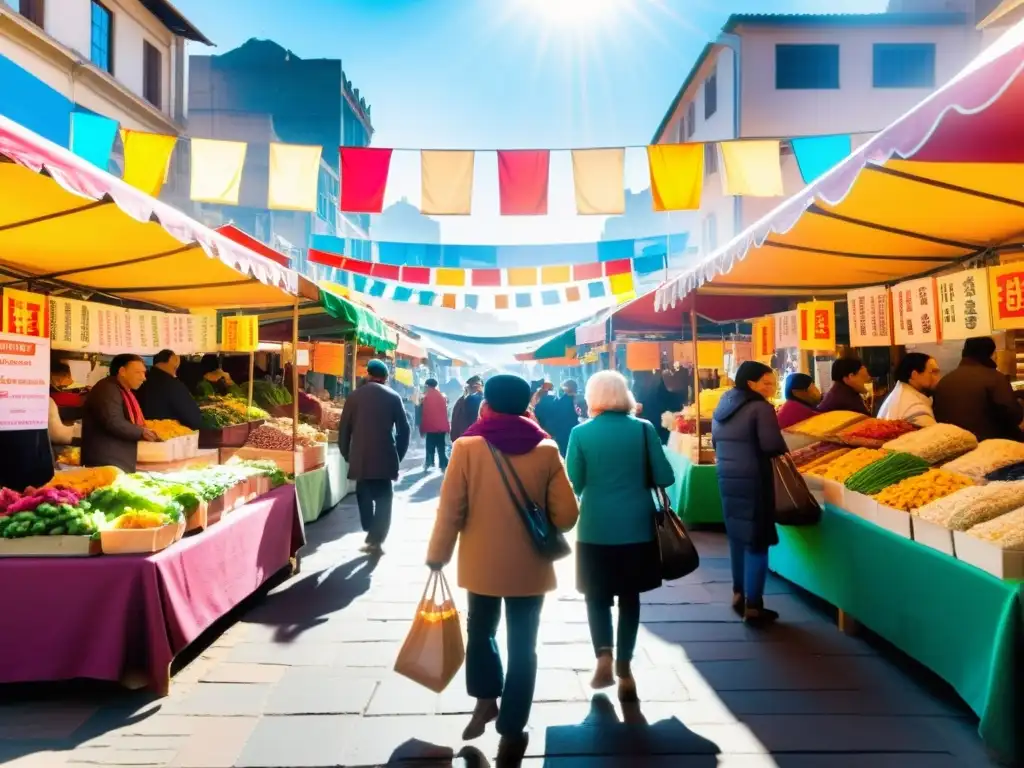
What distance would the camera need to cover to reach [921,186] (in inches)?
186

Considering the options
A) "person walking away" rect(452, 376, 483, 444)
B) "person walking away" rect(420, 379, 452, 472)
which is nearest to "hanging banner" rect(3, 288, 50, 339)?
"person walking away" rect(452, 376, 483, 444)

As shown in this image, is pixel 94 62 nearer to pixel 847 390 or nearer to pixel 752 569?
pixel 847 390

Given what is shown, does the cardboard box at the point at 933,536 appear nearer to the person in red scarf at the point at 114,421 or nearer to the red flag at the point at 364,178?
the person in red scarf at the point at 114,421

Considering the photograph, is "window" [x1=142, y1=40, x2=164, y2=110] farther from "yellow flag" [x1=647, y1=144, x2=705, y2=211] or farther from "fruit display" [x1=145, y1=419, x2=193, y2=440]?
"fruit display" [x1=145, y1=419, x2=193, y2=440]

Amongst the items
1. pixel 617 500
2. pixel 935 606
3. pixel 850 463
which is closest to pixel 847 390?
pixel 850 463

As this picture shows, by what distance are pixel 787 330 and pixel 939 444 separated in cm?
349

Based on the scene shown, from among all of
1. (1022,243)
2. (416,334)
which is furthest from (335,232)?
(1022,243)

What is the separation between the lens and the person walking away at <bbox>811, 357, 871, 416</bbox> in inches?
285

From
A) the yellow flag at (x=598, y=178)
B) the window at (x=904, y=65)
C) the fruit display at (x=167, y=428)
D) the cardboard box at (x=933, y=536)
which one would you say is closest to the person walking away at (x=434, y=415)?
the yellow flag at (x=598, y=178)

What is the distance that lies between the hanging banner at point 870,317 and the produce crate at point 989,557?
9.73 feet

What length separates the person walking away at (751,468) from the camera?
207 inches

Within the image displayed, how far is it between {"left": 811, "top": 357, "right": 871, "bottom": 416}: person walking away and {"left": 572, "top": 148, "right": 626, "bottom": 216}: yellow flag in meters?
4.45

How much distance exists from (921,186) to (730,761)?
351 centimetres

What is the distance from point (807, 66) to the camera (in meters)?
24.7
